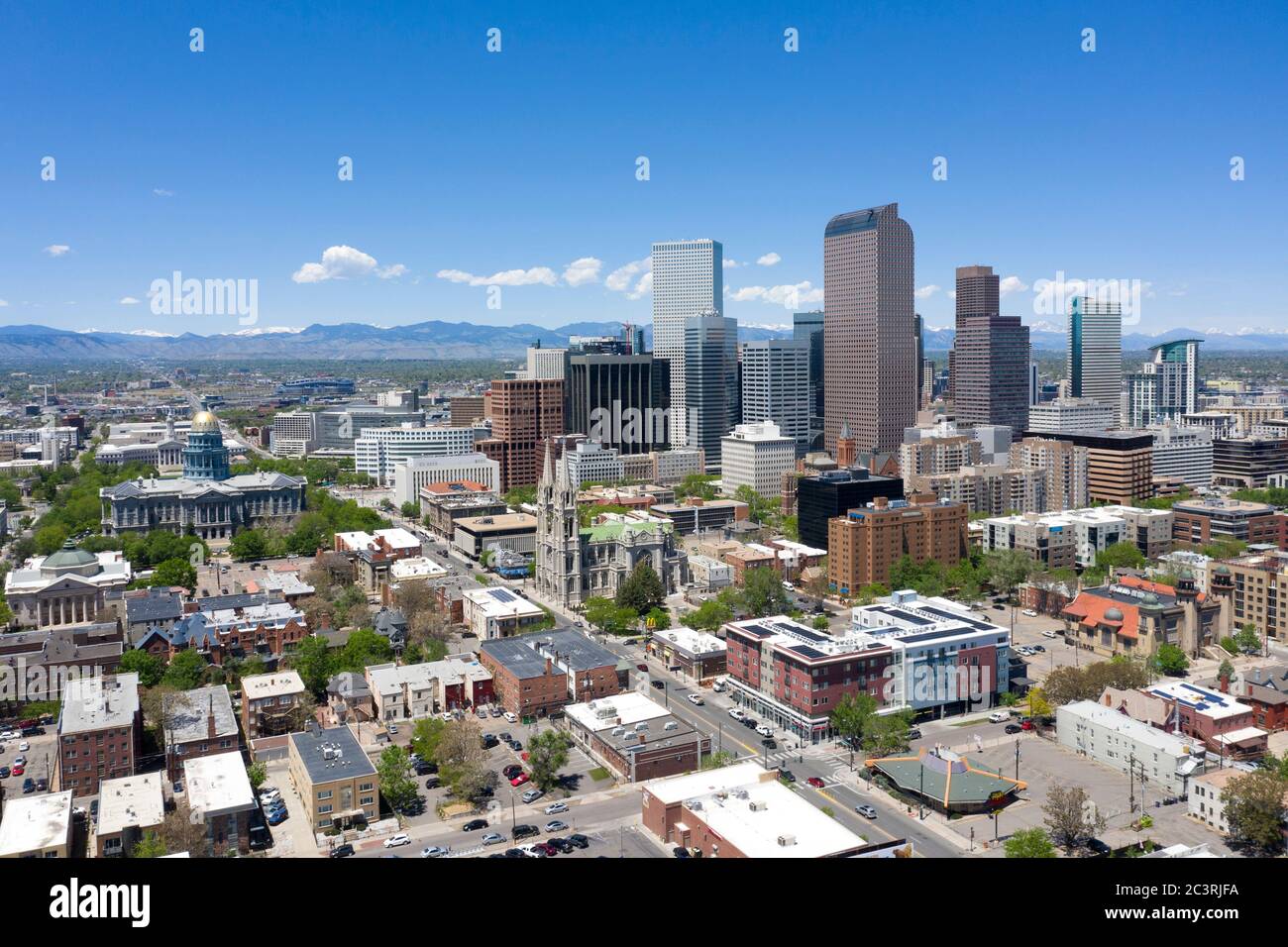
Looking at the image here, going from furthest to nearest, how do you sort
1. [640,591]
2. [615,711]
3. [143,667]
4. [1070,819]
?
[640,591], [143,667], [615,711], [1070,819]

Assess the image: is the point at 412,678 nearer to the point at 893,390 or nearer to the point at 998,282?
the point at 893,390

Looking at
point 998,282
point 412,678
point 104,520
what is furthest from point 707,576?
point 998,282

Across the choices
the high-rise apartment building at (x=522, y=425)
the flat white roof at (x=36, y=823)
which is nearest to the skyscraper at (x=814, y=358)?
the high-rise apartment building at (x=522, y=425)

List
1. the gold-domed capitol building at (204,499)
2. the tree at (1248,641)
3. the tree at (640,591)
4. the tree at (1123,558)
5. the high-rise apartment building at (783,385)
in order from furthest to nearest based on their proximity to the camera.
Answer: the high-rise apartment building at (783,385) < the gold-domed capitol building at (204,499) < the tree at (1123,558) < the tree at (640,591) < the tree at (1248,641)

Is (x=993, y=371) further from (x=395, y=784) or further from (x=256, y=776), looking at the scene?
(x=256, y=776)

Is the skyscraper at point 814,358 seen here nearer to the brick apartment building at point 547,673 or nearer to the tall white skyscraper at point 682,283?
the tall white skyscraper at point 682,283

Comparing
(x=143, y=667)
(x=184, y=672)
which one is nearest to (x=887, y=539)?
(x=184, y=672)
